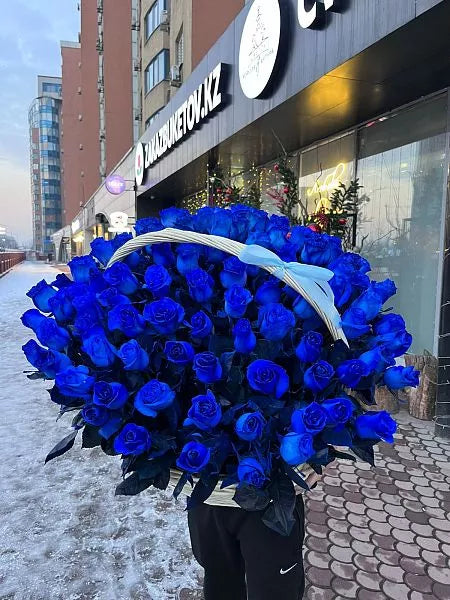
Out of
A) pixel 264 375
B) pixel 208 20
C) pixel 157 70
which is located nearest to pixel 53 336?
pixel 264 375

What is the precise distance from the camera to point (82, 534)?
2.41m

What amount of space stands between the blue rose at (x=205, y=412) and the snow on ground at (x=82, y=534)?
1.62m

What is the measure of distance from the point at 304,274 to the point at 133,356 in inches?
15.1

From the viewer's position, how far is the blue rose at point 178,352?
2.82 ft

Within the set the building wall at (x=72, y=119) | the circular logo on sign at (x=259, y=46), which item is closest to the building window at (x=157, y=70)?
the circular logo on sign at (x=259, y=46)

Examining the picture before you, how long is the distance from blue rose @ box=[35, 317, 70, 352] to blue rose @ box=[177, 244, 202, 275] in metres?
0.30

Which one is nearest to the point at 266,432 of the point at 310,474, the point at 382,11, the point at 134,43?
the point at 310,474

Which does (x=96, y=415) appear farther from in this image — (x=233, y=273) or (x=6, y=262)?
(x=6, y=262)

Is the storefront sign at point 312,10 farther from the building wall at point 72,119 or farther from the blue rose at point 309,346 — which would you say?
the building wall at point 72,119

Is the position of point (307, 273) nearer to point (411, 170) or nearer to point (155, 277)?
point (155, 277)

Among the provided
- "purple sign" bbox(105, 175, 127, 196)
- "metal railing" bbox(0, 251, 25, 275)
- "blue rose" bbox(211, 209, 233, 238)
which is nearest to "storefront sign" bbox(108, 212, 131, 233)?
"purple sign" bbox(105, 175, 127, 196)

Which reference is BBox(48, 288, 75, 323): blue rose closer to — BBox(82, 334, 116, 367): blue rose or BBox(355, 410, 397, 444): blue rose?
BBox(82, 334, 116, 367): blue rose

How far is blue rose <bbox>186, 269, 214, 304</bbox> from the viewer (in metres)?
0.91

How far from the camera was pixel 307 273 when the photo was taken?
877 millimetres
